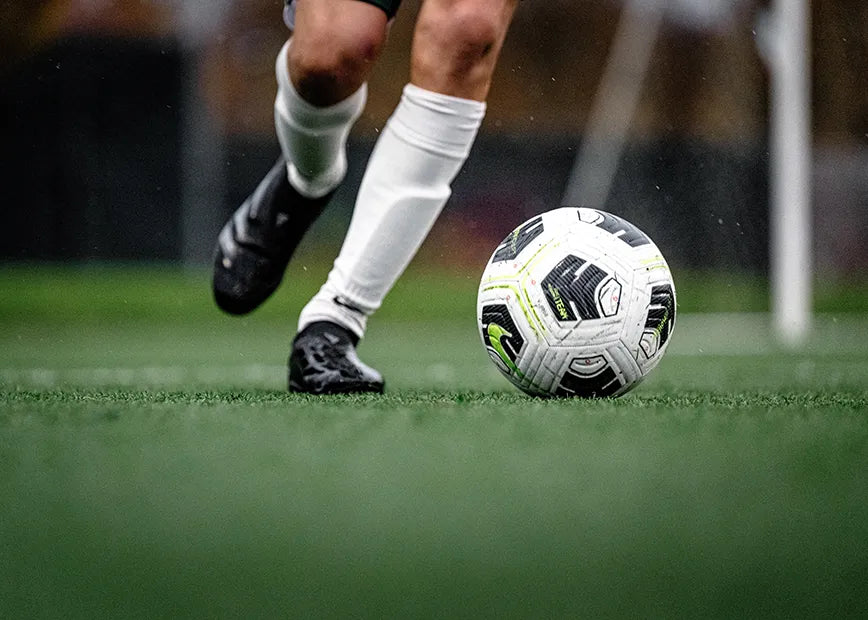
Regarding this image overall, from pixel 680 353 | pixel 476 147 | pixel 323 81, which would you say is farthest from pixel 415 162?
pixel 476 147

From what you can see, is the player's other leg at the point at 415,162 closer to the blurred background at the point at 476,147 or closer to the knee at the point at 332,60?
the knee at the point at 332,60

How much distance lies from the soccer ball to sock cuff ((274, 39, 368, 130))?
0.51 metres

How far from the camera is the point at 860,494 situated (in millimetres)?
992

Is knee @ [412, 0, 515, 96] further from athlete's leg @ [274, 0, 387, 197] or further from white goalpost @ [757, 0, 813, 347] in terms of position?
white goalpost @ [757, 0, 813, 347]

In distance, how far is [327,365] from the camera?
2.04m

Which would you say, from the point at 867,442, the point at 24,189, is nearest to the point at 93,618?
the point at 867,442

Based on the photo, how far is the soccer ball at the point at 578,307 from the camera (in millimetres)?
1759

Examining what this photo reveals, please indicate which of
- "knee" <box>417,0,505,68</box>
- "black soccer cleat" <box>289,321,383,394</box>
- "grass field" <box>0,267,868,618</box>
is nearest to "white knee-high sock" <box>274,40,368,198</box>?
"knee" <box>417,0,505,68</box>

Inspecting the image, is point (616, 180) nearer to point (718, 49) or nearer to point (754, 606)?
point (718, 49)

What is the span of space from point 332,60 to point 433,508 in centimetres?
121

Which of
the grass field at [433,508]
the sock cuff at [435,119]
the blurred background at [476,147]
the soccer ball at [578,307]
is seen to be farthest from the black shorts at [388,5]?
the blurred background at [476,147]

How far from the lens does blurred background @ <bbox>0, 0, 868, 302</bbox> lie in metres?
8.93

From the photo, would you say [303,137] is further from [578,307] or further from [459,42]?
[578,307]

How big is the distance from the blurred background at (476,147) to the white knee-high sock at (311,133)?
5798mm
